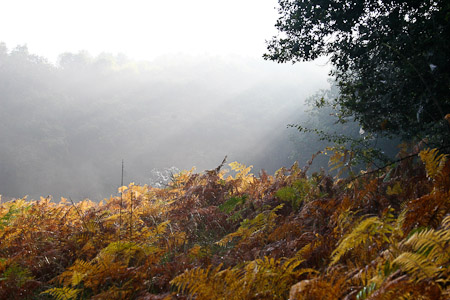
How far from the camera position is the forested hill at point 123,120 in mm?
34062

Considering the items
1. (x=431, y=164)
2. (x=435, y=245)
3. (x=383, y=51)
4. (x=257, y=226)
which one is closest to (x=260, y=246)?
(x=257, y=226)

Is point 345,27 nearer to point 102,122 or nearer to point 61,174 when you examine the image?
point 61,174

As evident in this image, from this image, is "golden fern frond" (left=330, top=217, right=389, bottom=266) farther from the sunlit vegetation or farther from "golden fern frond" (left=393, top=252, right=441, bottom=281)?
"golden fern frond" (left=393, top=252, right=441, bottom=281)

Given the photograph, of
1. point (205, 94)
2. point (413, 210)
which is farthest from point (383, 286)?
point (205, 94)

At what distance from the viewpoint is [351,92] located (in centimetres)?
622

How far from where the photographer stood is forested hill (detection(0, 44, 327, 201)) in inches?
1341

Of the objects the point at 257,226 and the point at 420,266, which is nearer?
the point at 420,266

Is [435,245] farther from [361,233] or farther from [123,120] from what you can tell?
[123,120]

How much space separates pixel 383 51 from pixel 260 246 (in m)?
3.88

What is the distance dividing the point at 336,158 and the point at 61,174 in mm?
33992

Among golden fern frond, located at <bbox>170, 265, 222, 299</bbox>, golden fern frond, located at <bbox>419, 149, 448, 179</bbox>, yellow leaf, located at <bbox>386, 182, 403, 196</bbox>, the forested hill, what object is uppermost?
the forested hill

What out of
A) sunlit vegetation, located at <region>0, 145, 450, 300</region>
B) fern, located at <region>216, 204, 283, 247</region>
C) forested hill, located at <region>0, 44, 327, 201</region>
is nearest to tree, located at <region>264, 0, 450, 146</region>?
sunlit vegetation, located at <region>0, 145, 450, 300</region>

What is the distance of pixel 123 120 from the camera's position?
4397 cm

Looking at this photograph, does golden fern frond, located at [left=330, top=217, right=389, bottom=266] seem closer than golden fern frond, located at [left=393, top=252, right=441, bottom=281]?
No
